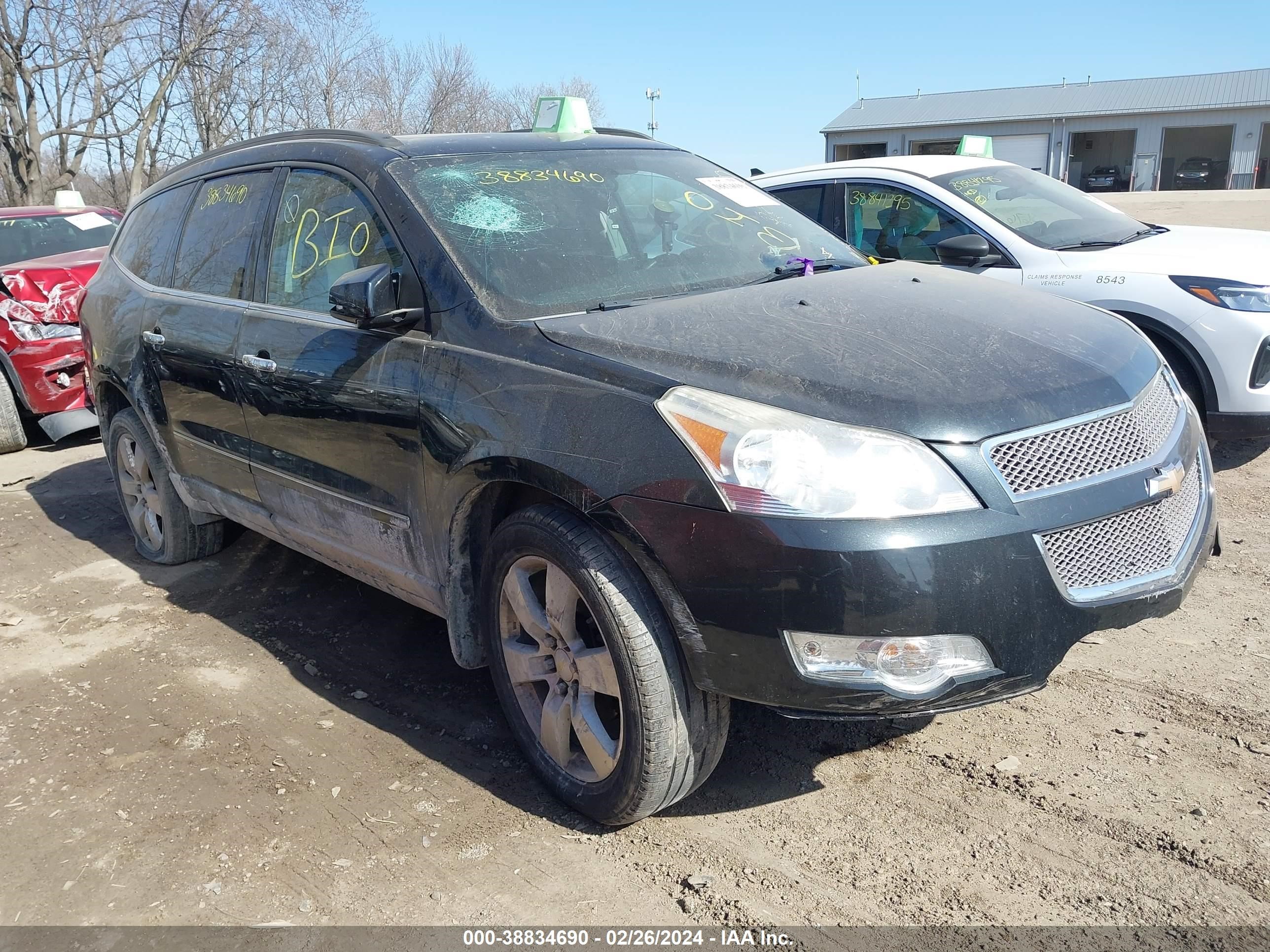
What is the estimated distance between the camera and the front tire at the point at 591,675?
2498 mm

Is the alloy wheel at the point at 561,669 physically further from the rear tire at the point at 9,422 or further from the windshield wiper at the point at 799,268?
the rear tire at the point at 9,422

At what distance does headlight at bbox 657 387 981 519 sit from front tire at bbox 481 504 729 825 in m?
0.39

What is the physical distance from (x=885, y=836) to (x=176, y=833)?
1.97 metres

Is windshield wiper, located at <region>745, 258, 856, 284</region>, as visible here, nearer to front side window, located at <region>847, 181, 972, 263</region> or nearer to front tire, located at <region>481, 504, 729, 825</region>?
front tire, located at <region>481, 504, 729, 825</region>

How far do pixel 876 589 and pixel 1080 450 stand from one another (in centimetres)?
65

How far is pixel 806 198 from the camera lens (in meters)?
6.64

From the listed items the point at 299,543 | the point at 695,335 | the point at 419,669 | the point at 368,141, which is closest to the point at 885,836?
the point at 695,335

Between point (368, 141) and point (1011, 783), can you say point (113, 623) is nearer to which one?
point (368, 141)

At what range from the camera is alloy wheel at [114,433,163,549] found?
198 inches

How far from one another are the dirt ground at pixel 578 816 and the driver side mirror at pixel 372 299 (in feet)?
4.43

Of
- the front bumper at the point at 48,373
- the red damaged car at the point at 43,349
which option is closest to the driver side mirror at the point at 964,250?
the red damaged car at the point at 43,349

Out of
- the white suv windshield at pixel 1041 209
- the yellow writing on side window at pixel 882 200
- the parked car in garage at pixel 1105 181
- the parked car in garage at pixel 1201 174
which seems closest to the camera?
the white suv windshield at pixel 1041 209

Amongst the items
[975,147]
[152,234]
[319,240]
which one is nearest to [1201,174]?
[975,147]

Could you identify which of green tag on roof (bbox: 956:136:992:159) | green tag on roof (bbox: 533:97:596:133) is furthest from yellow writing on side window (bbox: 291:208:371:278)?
green tag on roof (bbox: 956:136:992:159)
